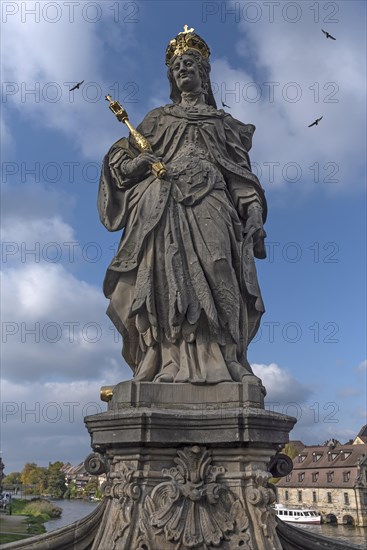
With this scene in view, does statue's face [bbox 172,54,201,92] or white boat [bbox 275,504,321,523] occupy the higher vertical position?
statue's face [bbox 172,54,201,92]

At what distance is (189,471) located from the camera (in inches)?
197

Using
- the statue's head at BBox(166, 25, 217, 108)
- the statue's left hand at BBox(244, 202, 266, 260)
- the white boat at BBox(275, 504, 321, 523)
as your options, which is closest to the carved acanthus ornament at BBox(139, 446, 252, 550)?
the statue's left hand at BBox(244, 202, 266, 260)

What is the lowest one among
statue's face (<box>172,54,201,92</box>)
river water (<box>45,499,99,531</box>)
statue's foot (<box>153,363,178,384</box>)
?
statue's foot (<box>153,363,178,384</box>)

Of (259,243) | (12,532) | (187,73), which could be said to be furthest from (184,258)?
(12,532)

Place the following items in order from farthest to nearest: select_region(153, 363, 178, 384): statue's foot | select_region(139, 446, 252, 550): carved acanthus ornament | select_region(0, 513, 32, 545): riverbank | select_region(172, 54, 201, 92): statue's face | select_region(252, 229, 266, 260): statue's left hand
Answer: select_region(0, 513, 32, 545): riverbank < select_region(172, 54, 201, 92): statue's face < select_region(252, 229, 266, 260): statue's left hand < select_region(153, 363, 178, 384): statue's foot < select_region(139, 446, 252, 550): carved acanthus ornament

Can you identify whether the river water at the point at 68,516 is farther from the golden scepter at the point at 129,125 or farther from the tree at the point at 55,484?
the tree at the point at 55,484

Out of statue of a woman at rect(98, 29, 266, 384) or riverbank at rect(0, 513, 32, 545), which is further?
riverbank at rect(0, 513, 32, 545)

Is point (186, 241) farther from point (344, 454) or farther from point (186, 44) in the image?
point (344, 454)

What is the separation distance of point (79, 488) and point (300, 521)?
62.6 metres

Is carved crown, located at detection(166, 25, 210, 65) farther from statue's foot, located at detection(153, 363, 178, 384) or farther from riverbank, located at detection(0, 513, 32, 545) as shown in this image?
riverbank, located at detection(0, 513, 32, 545)

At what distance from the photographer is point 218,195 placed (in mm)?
6691

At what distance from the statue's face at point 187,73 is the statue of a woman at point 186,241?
0.04 ft

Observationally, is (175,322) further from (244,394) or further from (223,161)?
(223,161)

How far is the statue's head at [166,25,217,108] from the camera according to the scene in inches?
296
